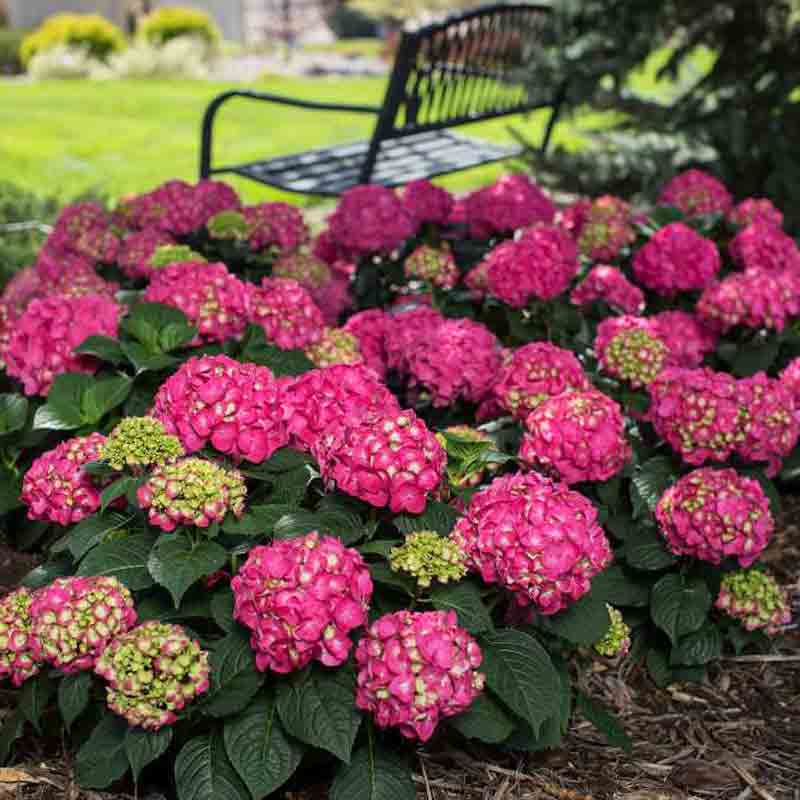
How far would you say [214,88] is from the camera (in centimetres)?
1644

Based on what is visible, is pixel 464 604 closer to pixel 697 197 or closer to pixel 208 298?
pixel 208 298

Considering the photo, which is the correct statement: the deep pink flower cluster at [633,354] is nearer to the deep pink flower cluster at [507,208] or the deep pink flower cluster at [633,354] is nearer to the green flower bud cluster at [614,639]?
the green flower bud cluster at [614,639]

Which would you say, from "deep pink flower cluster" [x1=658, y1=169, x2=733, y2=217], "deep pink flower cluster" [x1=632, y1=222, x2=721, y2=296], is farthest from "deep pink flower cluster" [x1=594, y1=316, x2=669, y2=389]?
"deep pink flower cluster" [x1=658, y1=169, x2=733, y2=217]

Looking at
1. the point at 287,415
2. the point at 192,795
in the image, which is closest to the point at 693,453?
the point at 287,415

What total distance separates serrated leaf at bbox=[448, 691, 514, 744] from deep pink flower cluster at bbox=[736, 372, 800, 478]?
97 cm

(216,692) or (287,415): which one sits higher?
(287,415)

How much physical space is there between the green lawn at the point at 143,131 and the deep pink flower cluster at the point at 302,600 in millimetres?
6237

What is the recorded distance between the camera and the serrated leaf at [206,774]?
6.80 ft

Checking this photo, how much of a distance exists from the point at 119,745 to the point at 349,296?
2266mm

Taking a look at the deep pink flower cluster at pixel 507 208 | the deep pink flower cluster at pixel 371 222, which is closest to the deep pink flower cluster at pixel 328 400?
the deep pink flower cluster at pixel 371 222

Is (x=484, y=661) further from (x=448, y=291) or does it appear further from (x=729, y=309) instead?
(x=448, y=291)

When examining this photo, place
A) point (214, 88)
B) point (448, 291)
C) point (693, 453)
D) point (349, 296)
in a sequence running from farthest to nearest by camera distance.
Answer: point (214, 88) → point (349, 296) → point (448, 291) → point (693, 453)

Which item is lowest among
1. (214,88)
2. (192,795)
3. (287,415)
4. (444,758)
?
(214,88)

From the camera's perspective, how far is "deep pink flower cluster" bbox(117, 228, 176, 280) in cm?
366
